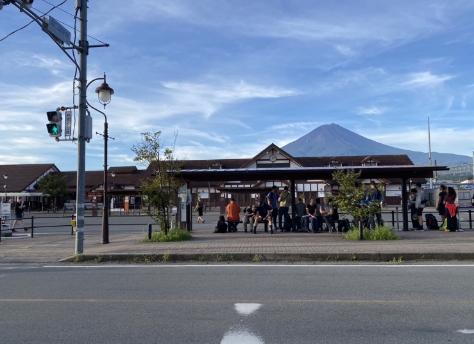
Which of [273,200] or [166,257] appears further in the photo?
[273,200]

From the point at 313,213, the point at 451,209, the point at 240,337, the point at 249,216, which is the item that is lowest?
the point at 240,337

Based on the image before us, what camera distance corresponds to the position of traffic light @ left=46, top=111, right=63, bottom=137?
1285cm

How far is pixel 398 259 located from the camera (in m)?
11.1

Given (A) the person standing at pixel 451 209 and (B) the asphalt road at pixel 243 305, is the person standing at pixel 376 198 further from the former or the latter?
(B) the asphalt road at pixel 243 305

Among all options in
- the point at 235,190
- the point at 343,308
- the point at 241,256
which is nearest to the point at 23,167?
the point at 235,190

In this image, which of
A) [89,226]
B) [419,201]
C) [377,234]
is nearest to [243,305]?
[377,234]

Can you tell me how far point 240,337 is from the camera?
5367mm

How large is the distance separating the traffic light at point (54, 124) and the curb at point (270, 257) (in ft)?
11.9

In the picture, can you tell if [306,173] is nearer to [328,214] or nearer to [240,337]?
[328,214]

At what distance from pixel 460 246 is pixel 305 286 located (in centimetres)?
642

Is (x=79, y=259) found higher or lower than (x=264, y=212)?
lower

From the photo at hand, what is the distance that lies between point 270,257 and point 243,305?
15.6 feet

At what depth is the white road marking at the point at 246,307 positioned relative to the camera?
6469 millimetres

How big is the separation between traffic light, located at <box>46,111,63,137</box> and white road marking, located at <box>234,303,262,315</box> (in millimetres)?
8581
